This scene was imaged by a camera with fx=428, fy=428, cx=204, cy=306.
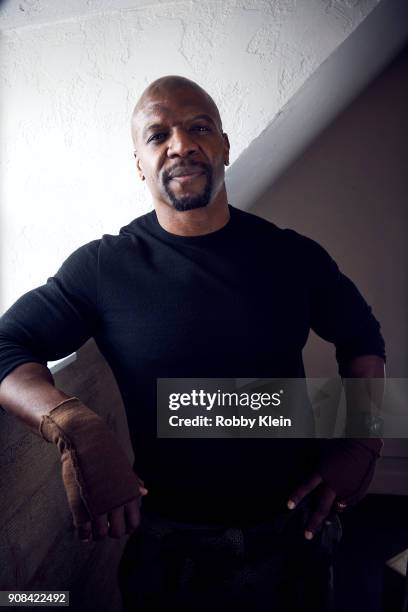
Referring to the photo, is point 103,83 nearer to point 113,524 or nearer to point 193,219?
point 193,219

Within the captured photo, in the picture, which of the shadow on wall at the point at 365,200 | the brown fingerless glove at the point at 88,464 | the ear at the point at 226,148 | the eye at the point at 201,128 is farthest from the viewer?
the shadow on wall at the point at 365,200

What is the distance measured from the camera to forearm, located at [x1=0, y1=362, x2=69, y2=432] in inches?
24.5

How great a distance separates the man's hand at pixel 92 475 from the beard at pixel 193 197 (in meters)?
0.44

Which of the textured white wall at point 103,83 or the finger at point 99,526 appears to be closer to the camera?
the finger at point 99,526

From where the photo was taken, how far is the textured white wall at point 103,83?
102 centimetres

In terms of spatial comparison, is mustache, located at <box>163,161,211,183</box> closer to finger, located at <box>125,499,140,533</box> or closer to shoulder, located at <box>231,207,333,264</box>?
shoulder, located at <box>231,207,333,264</box>

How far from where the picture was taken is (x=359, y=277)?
2.00 m

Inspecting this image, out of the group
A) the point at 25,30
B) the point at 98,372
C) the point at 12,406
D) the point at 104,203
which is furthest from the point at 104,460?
the point at 25,30

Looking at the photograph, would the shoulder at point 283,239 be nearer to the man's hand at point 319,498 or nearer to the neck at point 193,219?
the neck at point 193,219

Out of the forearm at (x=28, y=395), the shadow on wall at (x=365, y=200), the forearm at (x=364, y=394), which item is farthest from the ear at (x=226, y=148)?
Result: the shadow on wall at (x=365, y=200)

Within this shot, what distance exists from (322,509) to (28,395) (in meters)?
0.57

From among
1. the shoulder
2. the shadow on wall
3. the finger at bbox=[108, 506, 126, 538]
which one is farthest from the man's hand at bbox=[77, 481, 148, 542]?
→ the shadow on wall

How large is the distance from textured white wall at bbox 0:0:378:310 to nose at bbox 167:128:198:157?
24 cm

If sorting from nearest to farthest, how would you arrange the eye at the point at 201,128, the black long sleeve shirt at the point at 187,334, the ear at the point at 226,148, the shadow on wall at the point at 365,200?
the black long sleeve shirt at the point at 187,334
the eye at the point at 201,128
the ear at the point at 226,148
the shadow on wall at the point at 365,200
